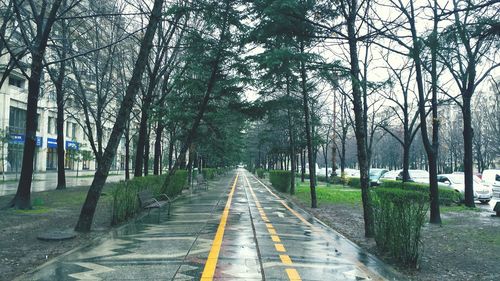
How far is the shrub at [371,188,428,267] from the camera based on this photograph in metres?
7.21

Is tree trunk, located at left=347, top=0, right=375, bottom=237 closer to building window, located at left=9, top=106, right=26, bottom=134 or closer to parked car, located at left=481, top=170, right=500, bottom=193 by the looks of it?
parked car, located at left=481, top=170, right=500, bottom=193

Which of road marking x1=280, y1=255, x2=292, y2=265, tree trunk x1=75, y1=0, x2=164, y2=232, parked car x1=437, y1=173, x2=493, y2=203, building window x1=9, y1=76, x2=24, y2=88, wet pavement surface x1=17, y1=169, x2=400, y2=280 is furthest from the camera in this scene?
building window x1=9, y1=76, x2=24, y2=88

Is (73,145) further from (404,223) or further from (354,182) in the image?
(404,223)

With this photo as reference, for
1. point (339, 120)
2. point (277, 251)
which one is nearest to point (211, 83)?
point (277, 251)

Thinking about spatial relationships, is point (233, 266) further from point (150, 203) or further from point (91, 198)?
point (150, 203)

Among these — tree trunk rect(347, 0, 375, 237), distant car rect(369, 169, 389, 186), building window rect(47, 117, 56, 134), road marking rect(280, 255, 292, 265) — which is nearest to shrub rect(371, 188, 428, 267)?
road marking rect(280, 255, 292, 265)

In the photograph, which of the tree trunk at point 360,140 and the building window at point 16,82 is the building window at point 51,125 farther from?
the tree trunk at point 360,140

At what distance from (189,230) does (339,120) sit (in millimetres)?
31984

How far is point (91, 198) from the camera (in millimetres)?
10562

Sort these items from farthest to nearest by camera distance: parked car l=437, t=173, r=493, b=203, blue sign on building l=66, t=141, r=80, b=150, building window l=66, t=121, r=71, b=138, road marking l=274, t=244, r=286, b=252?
building window l=66, t=121, r=71, b=138 < blue sign on building l=66, t=141, r=80, b=150 < parked car l=437, t=173, r=493, b=203 < road marking l=274, t=244, r=286, b=252

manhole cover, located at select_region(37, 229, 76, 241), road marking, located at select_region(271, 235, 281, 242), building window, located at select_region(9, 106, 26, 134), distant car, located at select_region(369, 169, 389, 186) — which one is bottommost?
road marking, located at select_region(271, 235, 281, 242)

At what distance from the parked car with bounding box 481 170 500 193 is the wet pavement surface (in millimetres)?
19177

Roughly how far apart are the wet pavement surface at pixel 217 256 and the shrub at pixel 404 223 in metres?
0.47

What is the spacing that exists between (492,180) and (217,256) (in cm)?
2498
